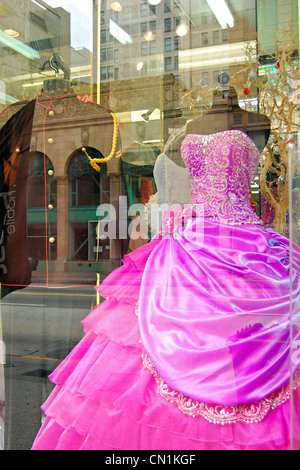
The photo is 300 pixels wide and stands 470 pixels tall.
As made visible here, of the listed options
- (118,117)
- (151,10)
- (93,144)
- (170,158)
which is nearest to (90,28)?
(151,10)

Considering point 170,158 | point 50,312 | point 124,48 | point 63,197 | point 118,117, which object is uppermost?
point 124,48

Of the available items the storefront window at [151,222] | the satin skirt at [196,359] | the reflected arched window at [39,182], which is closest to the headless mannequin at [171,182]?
the storefront window at [151,222]

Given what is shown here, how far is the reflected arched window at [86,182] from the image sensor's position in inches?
73.9

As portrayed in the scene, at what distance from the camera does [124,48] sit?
194 centimetres

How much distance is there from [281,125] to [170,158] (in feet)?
1.87

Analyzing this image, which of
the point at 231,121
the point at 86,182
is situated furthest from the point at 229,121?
the point at 86,182

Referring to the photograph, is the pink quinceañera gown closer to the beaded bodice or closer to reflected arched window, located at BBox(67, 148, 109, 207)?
the beaded bodice

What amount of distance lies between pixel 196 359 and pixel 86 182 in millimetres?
1042

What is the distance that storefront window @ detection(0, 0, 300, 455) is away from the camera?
1157 millimetres

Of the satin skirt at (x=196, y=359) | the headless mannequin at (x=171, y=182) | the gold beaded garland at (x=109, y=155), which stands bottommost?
the satin skirt at (x=196, y=359)

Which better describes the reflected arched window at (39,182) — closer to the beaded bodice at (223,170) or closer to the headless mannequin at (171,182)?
the headless mannequin at (171,182)

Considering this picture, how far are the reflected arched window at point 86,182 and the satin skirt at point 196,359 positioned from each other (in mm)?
539

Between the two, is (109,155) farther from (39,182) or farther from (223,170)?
(223,170)

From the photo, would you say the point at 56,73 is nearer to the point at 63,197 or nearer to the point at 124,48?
the point at 124,48
